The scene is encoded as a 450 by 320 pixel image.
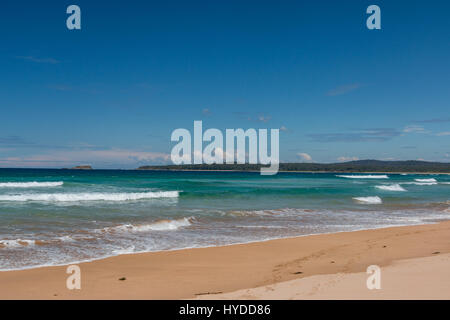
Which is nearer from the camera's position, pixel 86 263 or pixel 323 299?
pixel 323 299

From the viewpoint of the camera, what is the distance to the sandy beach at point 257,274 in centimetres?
562

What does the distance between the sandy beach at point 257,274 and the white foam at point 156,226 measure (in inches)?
153

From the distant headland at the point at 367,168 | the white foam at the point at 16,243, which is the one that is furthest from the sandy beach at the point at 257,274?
the distant headland at the point at 367,168

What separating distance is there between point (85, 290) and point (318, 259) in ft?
17.2

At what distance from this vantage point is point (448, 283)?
224 inches

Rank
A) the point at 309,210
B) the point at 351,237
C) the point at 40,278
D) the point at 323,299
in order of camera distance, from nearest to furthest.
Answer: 1. the point at 323,299
2. the point at 40,278
3. the point at 351,237
4. the point at 309,210

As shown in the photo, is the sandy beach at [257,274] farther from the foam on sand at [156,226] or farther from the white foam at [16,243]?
the foam on sand at [156,226]

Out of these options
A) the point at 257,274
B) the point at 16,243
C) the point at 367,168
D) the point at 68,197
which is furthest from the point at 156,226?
the point at 367,168

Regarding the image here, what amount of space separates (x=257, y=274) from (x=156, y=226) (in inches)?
283

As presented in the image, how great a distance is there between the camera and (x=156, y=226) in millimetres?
13797

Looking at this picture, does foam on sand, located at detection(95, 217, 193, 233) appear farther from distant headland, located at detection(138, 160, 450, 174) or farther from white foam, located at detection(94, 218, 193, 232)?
distant headland, located at detection(138, 160, 450, 174)

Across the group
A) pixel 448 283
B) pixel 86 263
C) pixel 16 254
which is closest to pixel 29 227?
pixel 16 254

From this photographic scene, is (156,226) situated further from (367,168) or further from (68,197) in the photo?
(367,168)
